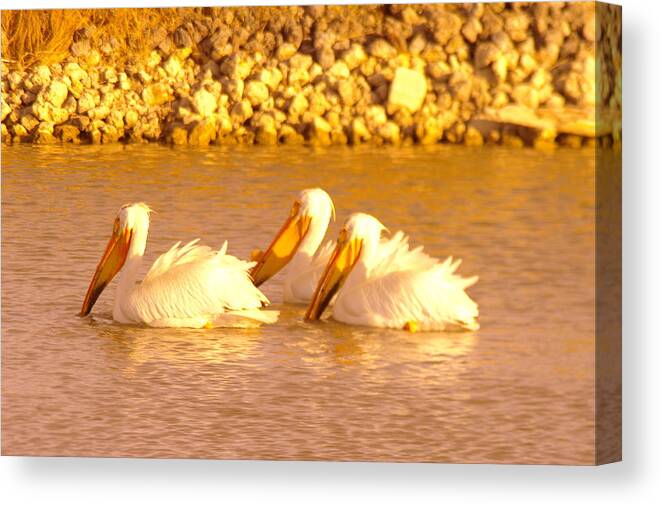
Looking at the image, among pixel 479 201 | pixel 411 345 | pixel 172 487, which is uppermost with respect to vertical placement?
pixel 479 201

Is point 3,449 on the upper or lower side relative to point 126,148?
lower

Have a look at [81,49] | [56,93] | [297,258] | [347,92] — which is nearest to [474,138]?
[347,92]

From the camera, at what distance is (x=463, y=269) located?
333 inches

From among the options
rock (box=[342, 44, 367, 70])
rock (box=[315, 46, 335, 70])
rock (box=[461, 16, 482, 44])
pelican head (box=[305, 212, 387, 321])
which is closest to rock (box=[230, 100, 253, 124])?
rock (box=[315, 46, 335, 70])

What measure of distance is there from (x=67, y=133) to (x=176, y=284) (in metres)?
0.78

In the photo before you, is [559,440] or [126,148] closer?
→ [559,440]

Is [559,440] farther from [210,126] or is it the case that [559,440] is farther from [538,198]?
[210,126]

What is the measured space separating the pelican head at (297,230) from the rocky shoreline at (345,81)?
0.24 meters

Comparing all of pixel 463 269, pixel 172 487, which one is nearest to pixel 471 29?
pixel 463 269

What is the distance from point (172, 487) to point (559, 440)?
1.54 metres

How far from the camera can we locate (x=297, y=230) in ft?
29.2

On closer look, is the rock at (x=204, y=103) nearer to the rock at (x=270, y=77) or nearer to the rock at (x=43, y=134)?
the rock at (x=270, y=77)

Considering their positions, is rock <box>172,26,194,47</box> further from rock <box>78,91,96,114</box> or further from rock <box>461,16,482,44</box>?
rock <box>461,16,482,44</box>

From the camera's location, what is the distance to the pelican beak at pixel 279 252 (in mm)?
8922
